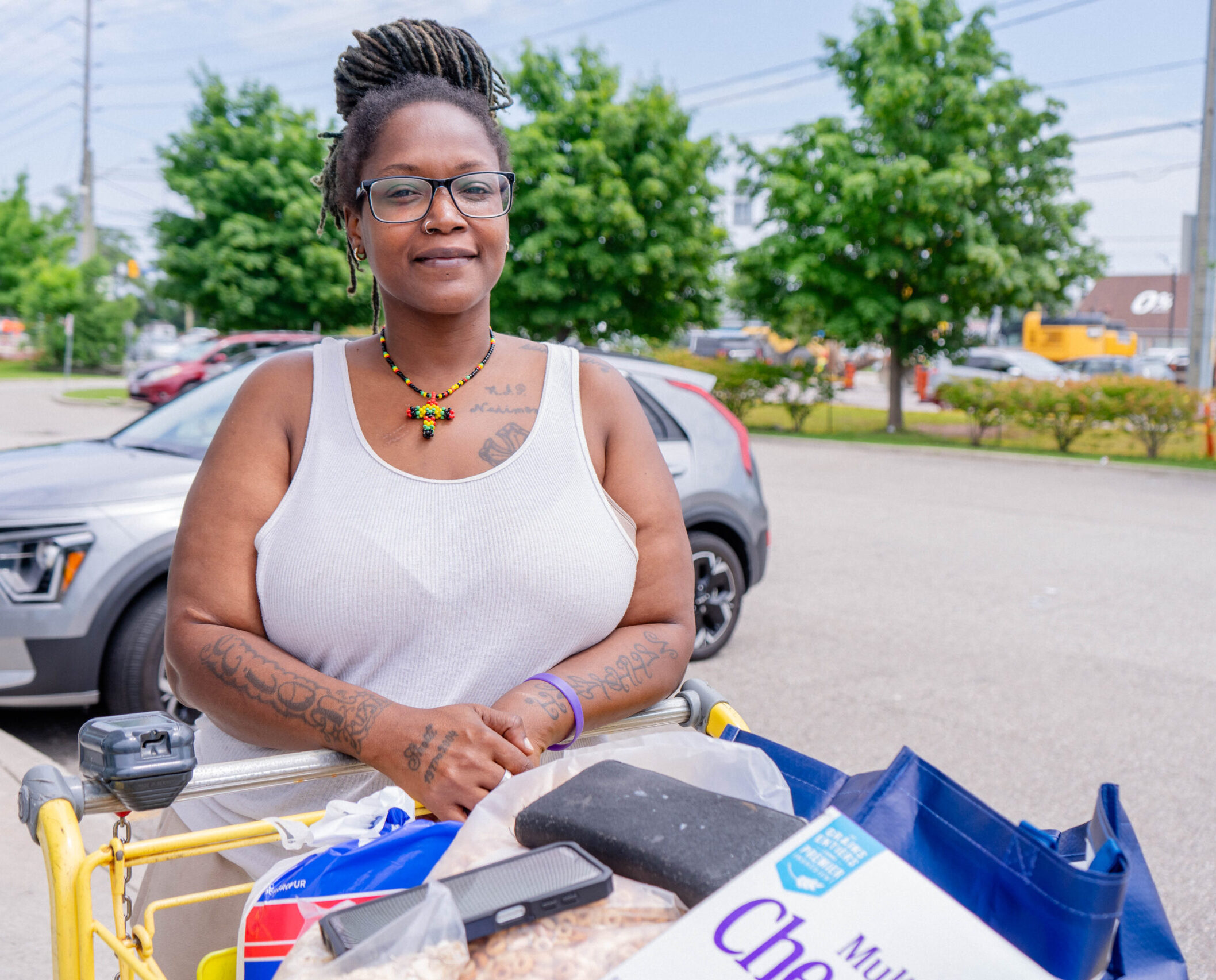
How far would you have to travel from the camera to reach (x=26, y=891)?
11.3 feet

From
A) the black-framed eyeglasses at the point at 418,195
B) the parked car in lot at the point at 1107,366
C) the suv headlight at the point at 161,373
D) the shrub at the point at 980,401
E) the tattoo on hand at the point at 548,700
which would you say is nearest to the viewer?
the tattoo on hand at the point at 548,700

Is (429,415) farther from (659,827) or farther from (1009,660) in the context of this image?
(1009,660)

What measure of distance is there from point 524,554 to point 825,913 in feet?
2.80

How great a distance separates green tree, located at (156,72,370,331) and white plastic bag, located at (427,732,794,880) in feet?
84.8

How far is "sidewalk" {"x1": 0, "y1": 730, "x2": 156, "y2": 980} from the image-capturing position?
307 cm

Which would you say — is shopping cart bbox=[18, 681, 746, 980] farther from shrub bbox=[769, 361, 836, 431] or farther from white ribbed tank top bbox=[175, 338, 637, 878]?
shrub bbox=[769, 361, 836, 431]

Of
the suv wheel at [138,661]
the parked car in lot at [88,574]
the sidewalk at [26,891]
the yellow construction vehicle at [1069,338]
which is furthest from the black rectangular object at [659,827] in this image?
the yellow construction vehicle at [1069,338]

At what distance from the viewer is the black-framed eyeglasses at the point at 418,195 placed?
1748 mm

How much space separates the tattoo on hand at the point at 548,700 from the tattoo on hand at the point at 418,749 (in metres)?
0.15

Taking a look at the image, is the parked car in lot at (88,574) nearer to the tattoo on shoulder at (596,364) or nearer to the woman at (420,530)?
the tattoo on shoulder at (596,364)

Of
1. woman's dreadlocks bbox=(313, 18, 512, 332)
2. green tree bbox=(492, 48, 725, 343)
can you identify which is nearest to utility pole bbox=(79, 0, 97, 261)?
green tree bbox=(492, 48, 725, 343)

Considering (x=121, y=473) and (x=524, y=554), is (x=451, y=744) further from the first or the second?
(x=121, y=473)

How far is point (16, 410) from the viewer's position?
80.5 ft

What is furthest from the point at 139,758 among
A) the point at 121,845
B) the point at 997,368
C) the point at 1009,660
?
the point at 997,368
